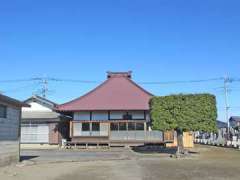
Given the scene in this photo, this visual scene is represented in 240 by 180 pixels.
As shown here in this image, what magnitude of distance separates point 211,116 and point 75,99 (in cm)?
1787

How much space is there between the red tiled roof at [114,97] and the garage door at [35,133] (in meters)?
3.20

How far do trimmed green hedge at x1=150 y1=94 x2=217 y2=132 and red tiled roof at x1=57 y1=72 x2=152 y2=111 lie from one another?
10.3 meters

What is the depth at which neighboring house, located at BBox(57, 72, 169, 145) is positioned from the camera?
44.7 meters

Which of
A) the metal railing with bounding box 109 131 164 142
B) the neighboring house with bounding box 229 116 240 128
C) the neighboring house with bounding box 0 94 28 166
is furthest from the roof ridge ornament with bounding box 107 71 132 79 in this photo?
the neighboring house with bounding box 229 116 240 128

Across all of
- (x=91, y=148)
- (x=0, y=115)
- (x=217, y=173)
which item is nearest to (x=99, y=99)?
(x=91, y=148)

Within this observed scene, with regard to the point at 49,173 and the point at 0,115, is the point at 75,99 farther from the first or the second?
the point at 49,173

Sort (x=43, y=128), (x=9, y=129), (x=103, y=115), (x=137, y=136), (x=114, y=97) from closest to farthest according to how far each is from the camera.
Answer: (x=9, y=129) → (x=137, y=136) → (x=103, y=115) → (x=114, y=97) → (x=43, y=128)

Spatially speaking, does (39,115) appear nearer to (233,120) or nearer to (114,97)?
(114,97)

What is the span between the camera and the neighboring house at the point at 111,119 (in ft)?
147

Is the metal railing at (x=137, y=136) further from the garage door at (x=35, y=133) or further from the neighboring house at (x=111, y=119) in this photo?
the garage door at (x=35, y=133)

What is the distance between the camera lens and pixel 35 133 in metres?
47.7

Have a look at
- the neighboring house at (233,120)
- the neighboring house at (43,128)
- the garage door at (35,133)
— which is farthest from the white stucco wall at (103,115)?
the neighboring house at (233,120)

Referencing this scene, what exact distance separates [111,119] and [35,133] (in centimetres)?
853

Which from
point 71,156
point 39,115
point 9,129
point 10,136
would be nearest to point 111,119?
point 39,115
